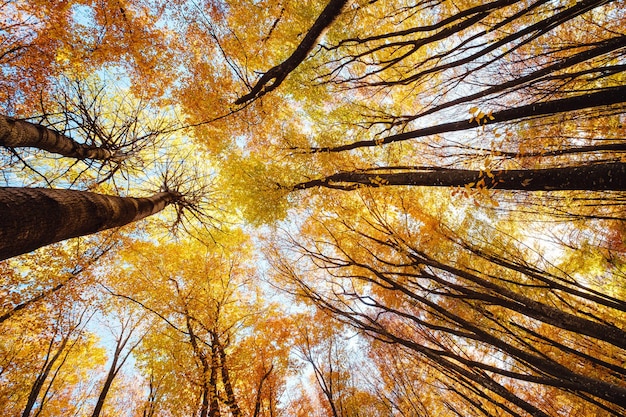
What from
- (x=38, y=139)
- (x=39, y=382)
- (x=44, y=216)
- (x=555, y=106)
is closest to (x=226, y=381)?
(x=39, y=382)

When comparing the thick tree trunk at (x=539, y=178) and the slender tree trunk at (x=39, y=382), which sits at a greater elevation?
the thick tree trunk at (x=539, y=178)

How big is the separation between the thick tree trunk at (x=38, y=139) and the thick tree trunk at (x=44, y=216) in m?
2.38

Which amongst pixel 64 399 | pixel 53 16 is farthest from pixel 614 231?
pixel 64 399

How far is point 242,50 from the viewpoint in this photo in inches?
279

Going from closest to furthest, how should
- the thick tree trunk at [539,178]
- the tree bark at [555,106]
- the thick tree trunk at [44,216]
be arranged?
the thick tree trunk at [44,216], the thick tree trunk at [539,178], the tree bark at [555,106]

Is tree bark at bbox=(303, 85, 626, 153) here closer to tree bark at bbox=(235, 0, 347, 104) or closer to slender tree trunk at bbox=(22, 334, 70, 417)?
tree bark at bbox=(235, 0, 347, 104)

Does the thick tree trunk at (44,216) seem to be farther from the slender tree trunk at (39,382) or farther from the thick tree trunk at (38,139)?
the slender tree trunk at (39,382)

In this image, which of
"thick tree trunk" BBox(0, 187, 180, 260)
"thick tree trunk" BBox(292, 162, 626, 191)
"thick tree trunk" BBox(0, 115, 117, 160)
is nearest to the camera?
"thick tree trunk" BBox(0, 187, 180, 260)

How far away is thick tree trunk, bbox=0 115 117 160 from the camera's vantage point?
12.1 feet

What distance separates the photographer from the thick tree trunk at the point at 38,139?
12.1 feet

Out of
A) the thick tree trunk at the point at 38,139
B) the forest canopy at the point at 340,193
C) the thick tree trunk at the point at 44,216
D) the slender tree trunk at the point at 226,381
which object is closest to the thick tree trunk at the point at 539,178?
the forest canopy at the point at 340,193

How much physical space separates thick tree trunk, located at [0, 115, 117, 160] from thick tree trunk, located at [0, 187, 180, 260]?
93.8 inches

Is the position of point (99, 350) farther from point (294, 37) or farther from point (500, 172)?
point (500, 172)

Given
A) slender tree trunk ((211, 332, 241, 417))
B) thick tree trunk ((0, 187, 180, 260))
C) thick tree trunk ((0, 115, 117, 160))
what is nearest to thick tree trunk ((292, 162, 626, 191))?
thick tree trunk ((0, 187, 180, 260))
